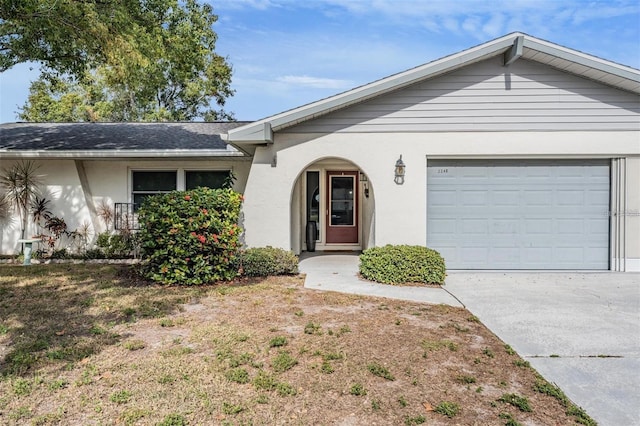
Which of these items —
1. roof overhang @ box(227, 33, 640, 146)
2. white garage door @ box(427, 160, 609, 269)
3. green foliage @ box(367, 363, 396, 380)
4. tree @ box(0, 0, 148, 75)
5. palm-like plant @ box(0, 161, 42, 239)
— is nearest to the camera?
green foliage @ box(367, 363, 396, 380)

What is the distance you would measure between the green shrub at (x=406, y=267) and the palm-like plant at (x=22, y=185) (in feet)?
30.6

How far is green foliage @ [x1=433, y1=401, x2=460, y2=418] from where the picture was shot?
3.02 metres

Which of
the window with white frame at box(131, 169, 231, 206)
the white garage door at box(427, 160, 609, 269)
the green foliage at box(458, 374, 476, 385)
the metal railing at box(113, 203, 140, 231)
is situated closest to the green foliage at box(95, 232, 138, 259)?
the metal railing at box(113, 203, 140, 231)

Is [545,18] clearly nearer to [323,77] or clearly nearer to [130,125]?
[323,77]

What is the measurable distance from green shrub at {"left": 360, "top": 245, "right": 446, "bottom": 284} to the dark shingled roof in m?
5.28

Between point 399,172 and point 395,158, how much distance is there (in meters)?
0.31

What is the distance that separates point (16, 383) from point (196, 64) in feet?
31.7

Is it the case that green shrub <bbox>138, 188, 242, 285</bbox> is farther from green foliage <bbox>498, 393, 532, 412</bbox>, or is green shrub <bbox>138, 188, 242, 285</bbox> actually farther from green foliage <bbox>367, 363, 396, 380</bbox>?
green foliage <bbox>498, 393, 532, 412</bbox>

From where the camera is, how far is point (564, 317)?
5.46 metres

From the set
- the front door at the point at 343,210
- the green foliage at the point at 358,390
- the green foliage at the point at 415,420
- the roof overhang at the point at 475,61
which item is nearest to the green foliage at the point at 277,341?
the green foliage at the point at 358,390

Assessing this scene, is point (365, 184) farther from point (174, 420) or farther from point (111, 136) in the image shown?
point (174, 420)

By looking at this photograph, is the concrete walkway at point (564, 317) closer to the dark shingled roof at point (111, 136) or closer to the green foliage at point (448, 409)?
the green foliage at point (448, 409)

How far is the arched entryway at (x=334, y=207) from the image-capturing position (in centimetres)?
1222

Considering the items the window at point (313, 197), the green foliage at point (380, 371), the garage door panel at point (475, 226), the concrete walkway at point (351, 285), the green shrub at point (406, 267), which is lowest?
the green foliage at point (380, 371)
